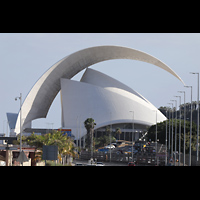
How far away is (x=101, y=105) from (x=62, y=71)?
498 inches

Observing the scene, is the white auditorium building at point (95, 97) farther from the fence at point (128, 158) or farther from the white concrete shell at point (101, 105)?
the fence at point (128, 158)

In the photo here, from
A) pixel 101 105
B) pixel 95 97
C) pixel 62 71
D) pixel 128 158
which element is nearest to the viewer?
pixel 128 158

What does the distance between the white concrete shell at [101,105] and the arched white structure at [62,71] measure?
3937mm

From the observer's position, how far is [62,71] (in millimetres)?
89438

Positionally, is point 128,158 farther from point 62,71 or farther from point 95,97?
point 95,97

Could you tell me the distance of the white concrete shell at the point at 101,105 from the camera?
96.1 m

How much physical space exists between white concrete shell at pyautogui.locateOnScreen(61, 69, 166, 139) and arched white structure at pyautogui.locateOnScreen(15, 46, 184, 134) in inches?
155

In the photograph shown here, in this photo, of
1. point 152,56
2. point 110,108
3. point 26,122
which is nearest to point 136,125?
point 110,108

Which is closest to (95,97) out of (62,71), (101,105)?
(101,105)

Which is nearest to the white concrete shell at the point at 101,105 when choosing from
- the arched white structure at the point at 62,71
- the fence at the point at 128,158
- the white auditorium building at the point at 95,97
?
the white auditorium building at the point at 95,97
